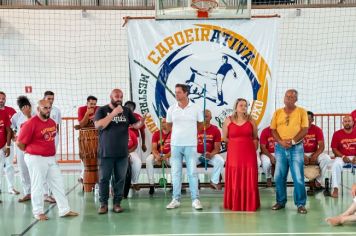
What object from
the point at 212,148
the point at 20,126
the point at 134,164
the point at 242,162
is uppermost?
the point at 20,126

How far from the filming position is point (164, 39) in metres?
8.60

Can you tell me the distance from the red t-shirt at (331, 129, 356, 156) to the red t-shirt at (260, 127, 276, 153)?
1059mm

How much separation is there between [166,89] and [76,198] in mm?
2391

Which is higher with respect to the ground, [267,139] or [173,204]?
[267,139]

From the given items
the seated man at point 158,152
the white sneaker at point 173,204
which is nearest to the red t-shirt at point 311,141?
the seated man at point 158,152

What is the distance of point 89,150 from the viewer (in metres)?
7.97

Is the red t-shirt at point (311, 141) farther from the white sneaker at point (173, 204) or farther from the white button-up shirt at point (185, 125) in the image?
the white sneaker at point (173, 204)

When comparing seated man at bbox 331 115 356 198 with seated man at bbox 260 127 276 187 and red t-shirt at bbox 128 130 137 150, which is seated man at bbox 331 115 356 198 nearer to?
seated man at bbox 260 127 276 187

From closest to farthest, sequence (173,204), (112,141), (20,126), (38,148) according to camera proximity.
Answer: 1. (38,148)
2. (112,141)
3. (173,204)
4. (20,126)

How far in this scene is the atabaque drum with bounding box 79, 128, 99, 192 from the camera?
7.88 m

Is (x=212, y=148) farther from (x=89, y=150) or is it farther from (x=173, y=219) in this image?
(x=173, y=219)

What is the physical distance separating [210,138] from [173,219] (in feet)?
7.85

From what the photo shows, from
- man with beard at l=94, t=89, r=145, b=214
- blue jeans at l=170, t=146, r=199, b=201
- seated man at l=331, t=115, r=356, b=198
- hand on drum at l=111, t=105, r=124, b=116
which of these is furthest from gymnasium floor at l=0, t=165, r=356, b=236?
hand on drum at l=111, t=105, r=124, b=116

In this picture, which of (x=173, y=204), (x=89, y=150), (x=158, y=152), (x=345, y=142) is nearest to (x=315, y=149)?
(x=345, y=142)
